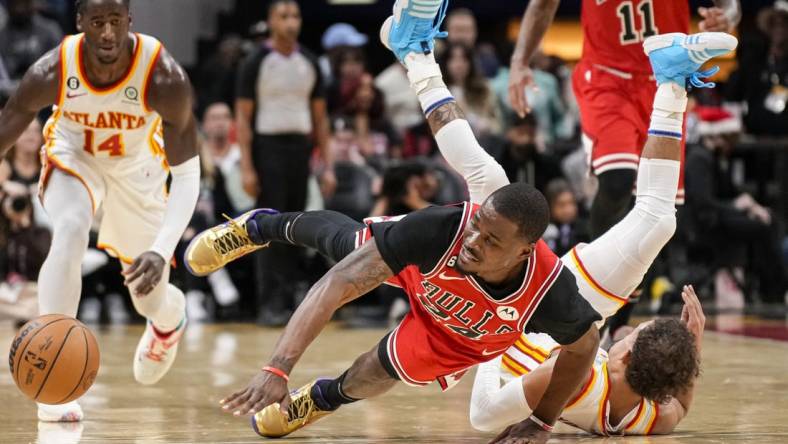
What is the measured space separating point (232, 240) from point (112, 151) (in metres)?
0.77

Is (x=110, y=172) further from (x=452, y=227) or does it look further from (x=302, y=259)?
(x=302, y=259)

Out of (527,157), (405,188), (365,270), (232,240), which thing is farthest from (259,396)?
(527,157)

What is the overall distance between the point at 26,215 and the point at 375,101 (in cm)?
316

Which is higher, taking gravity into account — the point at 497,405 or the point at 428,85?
the point at 428,85

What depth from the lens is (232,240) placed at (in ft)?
18.0

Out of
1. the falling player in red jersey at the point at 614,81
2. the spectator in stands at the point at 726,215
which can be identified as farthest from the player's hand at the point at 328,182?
the falling player in red jersey at the point at 614,81

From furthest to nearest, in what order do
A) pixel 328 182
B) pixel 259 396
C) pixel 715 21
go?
pixel 328 182
pixel 715 21
pixel 259 396

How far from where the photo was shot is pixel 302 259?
34.3 feet

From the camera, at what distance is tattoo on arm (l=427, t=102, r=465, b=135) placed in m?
5.34

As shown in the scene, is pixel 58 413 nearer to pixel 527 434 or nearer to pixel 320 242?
pixel 320 242

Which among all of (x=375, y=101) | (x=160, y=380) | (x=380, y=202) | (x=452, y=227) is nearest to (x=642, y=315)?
(x=380, y=202)

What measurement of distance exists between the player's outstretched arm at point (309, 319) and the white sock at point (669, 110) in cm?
163

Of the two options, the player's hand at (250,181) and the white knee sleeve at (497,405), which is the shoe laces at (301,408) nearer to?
the white knee sleeve at (497,405)

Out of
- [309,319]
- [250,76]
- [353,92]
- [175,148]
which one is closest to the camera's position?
[309,319]
